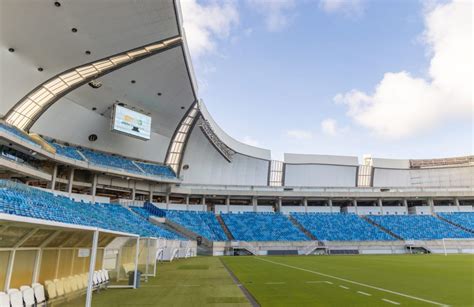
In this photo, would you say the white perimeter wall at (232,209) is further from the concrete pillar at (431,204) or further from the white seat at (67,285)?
the white seat at (67,285)

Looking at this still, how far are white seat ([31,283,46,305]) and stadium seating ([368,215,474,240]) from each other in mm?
52143

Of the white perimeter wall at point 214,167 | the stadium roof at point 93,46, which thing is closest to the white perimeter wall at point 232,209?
the white perimeter wall at point 214,167

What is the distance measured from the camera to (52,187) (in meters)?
37.5

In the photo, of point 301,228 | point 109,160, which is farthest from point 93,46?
point 301,228

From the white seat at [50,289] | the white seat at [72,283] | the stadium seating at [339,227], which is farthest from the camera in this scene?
the stadium seating at [339,227]

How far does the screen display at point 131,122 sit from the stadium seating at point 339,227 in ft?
105

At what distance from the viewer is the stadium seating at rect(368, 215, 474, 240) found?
4825 centimetres

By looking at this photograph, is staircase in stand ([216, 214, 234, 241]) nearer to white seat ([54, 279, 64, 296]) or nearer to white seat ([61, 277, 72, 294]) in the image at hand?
white seat ([61, 277, 72, 294])

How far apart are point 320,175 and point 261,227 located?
2744cm

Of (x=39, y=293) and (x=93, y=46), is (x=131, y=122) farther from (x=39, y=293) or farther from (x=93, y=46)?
(x=39, y=293)

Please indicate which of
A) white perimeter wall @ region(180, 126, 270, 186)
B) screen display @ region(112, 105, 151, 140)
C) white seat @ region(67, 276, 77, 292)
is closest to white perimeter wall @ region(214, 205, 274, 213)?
white perimeter wall @ region(180, 126, 270, 186)

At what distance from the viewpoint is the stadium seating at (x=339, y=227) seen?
4783 cm

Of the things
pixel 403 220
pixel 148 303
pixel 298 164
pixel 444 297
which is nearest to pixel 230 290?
pixel 148 303

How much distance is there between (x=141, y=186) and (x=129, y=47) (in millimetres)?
27164
